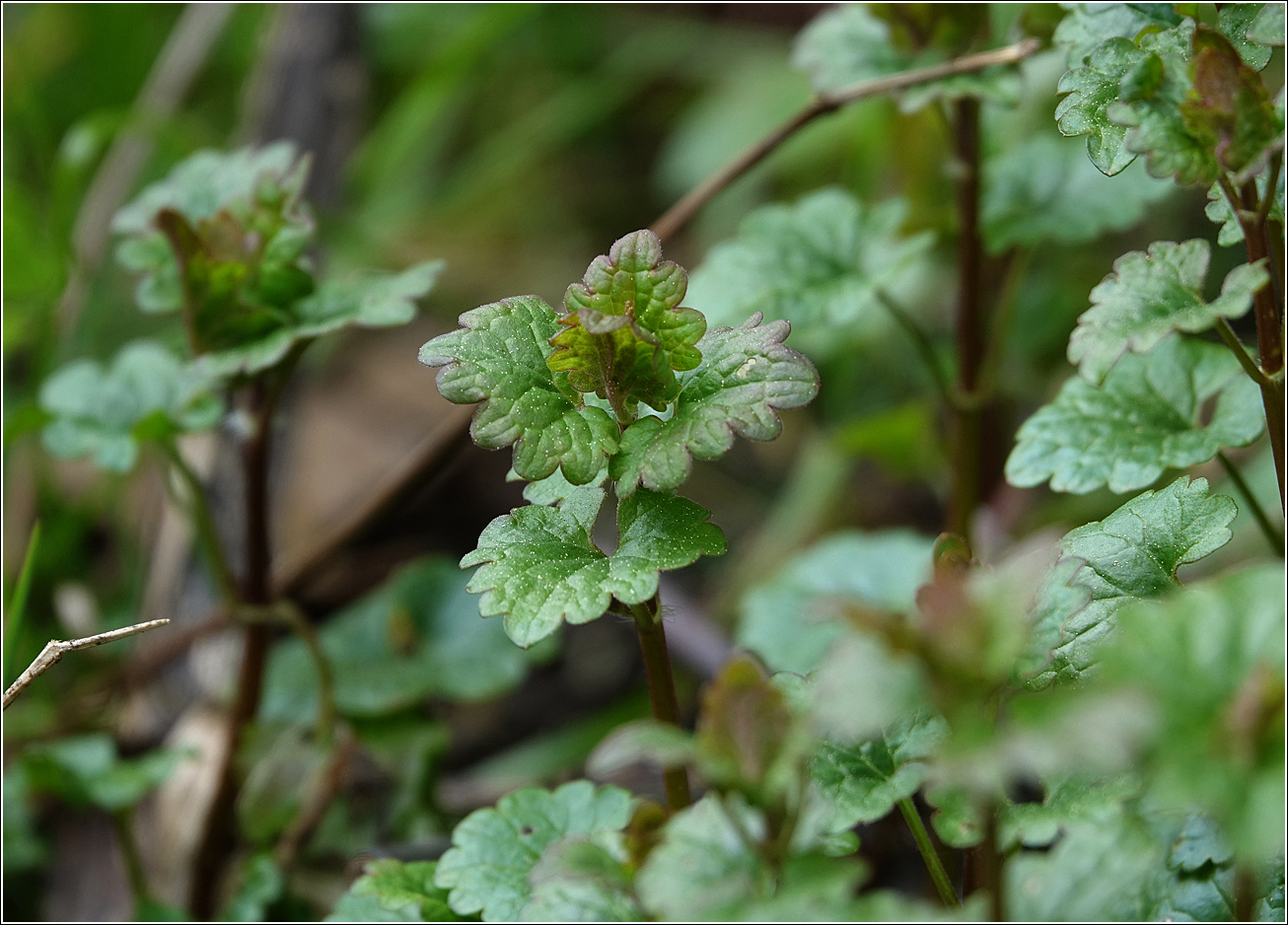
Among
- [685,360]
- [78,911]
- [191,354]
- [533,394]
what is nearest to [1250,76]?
[685,360]

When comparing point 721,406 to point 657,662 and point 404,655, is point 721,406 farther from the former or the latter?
point 404,655

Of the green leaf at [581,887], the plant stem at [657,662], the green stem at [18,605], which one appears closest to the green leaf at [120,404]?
the green stem at [18,605]

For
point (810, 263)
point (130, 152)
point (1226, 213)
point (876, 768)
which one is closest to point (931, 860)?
point (876, 768)

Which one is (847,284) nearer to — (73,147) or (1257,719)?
(1257,719)

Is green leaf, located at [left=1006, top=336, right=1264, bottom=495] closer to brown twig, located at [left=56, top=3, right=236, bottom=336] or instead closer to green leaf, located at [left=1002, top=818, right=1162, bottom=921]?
green leaf, located at [left=1002, top=818, right=1162, bottom=921]

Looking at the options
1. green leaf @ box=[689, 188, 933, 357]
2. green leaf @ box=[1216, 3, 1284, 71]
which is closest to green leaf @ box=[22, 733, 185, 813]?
green leaf @ box=[689, 188, 933, 357]
